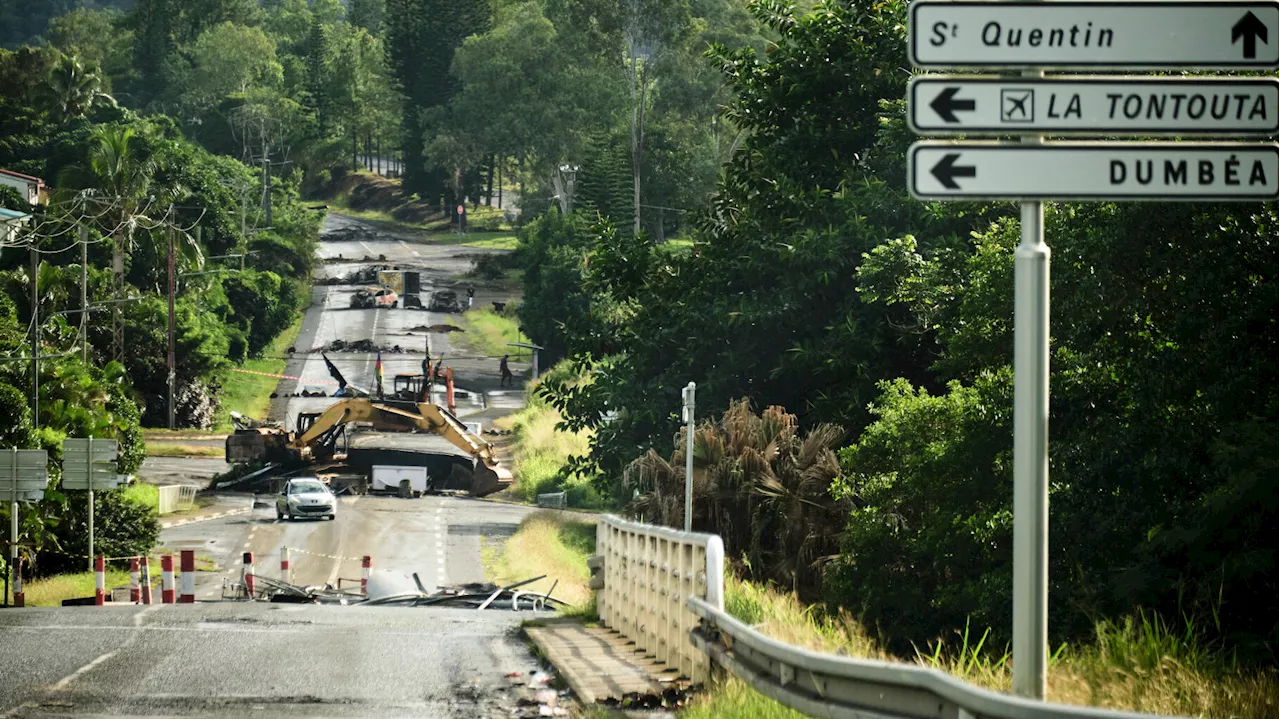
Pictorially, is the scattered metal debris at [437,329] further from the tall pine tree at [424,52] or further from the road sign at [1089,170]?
the road sign at [1089,170]

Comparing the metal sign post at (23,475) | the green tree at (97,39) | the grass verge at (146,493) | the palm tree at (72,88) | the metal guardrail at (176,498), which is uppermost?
the green tree at (97,39)

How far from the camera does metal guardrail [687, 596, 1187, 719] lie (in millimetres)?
6035

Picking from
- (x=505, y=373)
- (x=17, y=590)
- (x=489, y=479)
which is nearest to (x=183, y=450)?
(x=489, y=479)

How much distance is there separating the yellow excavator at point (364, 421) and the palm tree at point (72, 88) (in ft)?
226

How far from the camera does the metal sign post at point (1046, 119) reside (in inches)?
261

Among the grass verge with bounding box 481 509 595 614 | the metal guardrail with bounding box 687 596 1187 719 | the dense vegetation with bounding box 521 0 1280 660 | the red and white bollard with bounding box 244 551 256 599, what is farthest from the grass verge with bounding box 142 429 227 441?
the metal guardrail with bounding box 687 596 1187 719

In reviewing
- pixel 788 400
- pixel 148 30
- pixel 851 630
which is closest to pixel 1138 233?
pixel 851 630

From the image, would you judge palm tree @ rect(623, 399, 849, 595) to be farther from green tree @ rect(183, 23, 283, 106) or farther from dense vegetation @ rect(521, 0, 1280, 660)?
green tree @ rect(183, 23, 283, 106)

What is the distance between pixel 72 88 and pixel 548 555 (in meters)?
87.7

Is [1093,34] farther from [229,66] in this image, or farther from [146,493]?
[229,66]

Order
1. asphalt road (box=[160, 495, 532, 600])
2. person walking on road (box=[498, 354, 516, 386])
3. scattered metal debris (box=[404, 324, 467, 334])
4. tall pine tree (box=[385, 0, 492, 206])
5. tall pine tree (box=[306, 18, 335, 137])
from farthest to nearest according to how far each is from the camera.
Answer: tall pine tree (box=[306, 18, 335, 137])
tall pine tree (box=[385, 0, 492, 206])
scattered metal debris (box=[404, 324, 467, 334])
person walking on road (box=[498, 354, 516, 386])
asphalt road (box=[160, 495, 532, 600])

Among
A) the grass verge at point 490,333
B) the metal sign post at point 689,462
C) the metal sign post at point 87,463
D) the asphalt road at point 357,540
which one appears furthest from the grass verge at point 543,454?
the metal sign post at point 689,462

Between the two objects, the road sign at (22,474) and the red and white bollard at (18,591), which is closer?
the red and white bollard at (18,591)

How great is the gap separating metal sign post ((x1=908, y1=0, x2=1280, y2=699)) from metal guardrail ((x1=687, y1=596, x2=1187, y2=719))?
38 cm
